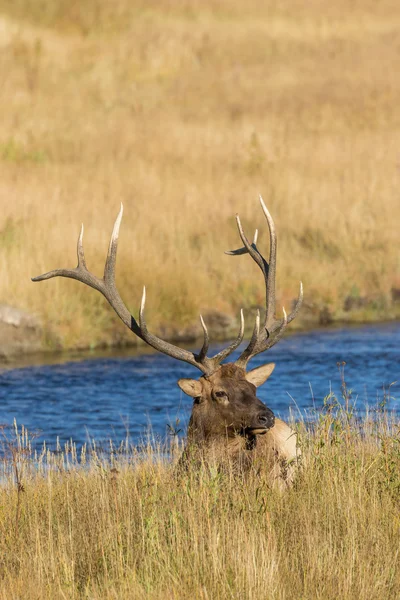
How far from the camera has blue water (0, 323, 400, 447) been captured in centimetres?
1278

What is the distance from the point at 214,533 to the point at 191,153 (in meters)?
21.6

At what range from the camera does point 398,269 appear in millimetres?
20672

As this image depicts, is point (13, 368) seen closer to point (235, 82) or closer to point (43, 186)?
point (43, 186)

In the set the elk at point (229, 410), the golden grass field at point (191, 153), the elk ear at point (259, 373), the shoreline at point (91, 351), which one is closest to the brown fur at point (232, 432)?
the elk at point (229, 410)

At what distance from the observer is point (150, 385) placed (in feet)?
49.6

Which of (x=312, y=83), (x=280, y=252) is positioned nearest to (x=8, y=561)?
(x=280, y=252)

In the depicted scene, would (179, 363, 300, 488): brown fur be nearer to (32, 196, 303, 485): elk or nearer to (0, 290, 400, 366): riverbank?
(32, 196, 303, 485): elk

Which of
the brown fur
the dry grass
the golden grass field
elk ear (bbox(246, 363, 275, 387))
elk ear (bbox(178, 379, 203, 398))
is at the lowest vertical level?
the dry grass

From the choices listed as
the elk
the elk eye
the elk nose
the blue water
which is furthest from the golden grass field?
the elk nose

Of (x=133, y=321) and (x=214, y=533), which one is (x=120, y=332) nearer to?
(x=133, y=321)

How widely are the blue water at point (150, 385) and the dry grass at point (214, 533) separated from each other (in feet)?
12.6

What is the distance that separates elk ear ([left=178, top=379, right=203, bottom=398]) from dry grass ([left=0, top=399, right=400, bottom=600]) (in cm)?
55

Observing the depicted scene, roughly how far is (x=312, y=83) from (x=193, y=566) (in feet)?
108

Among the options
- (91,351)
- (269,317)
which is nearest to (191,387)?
(269,317)
